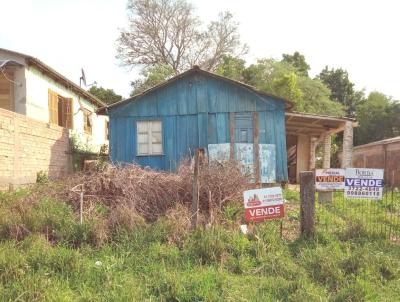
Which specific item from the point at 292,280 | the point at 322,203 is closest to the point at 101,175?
the point at 292,280

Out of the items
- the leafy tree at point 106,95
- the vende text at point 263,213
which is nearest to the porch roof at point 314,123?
the vende text at point 263,213

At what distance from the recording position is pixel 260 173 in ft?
46.0

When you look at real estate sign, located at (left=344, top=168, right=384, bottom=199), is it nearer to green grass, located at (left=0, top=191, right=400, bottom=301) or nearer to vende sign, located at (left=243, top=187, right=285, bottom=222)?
green grass, located at (left=0, top=191, right=400, bottom=301)

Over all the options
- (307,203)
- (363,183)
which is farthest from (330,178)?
(307,203)

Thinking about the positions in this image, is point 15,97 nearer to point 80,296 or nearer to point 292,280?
point 80,296

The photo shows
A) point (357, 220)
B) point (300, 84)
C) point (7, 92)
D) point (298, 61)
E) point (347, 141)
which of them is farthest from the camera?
point (298, 61)

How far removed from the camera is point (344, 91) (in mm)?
42438

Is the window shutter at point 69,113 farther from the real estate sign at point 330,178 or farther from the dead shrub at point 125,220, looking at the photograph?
the real estate sign at point 330,178

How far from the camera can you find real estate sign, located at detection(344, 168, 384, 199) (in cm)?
730

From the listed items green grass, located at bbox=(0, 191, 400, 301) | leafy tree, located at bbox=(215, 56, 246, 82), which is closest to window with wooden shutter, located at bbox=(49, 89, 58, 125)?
green grass, located at bbox=(0, 191, 400, 301)

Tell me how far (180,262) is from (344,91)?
40492mm

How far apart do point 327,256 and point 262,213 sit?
1331 mm

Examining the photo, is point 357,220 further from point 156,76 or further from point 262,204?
point 156,76

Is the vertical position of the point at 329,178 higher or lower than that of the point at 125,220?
higher
